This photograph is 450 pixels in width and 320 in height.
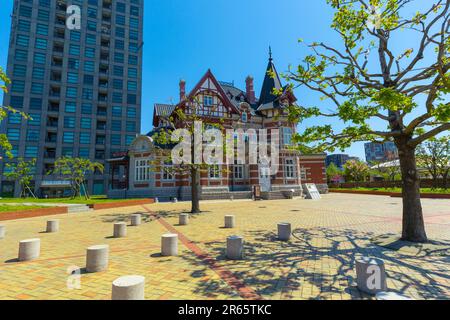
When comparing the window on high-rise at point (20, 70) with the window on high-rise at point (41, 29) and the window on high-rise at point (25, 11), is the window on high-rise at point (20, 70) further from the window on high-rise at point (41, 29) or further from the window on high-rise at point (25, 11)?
the window on high-rise at point (25, 11)

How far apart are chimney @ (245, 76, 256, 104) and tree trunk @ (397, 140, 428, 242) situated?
28.3 m

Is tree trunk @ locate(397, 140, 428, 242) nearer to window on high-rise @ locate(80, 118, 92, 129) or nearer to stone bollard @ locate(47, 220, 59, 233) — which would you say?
stone bollard @ locate(47, 220, 59, 233)

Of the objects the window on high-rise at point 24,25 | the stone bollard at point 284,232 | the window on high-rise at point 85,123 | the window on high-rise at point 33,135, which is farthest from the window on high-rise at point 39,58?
the stone bollard at point 284,232

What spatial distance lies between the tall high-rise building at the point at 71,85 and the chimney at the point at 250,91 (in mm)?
27744

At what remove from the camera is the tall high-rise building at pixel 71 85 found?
42281mm

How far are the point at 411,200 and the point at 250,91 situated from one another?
3013cm

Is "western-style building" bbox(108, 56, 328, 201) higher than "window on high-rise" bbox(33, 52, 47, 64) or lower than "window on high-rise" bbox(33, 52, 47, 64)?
lower

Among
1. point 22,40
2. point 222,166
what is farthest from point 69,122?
point 222,166

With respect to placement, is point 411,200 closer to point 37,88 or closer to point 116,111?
point 116,111

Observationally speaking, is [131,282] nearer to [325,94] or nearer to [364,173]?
→ [325,94]

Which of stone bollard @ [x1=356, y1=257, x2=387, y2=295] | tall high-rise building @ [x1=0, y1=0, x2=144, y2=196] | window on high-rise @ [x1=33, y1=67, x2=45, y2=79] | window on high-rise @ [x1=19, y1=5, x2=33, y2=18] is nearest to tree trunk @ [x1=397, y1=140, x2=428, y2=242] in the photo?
stone bollard @ [x1=356, y1=257, x2=387, y2=295]

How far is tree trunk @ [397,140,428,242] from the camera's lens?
7707 mm
